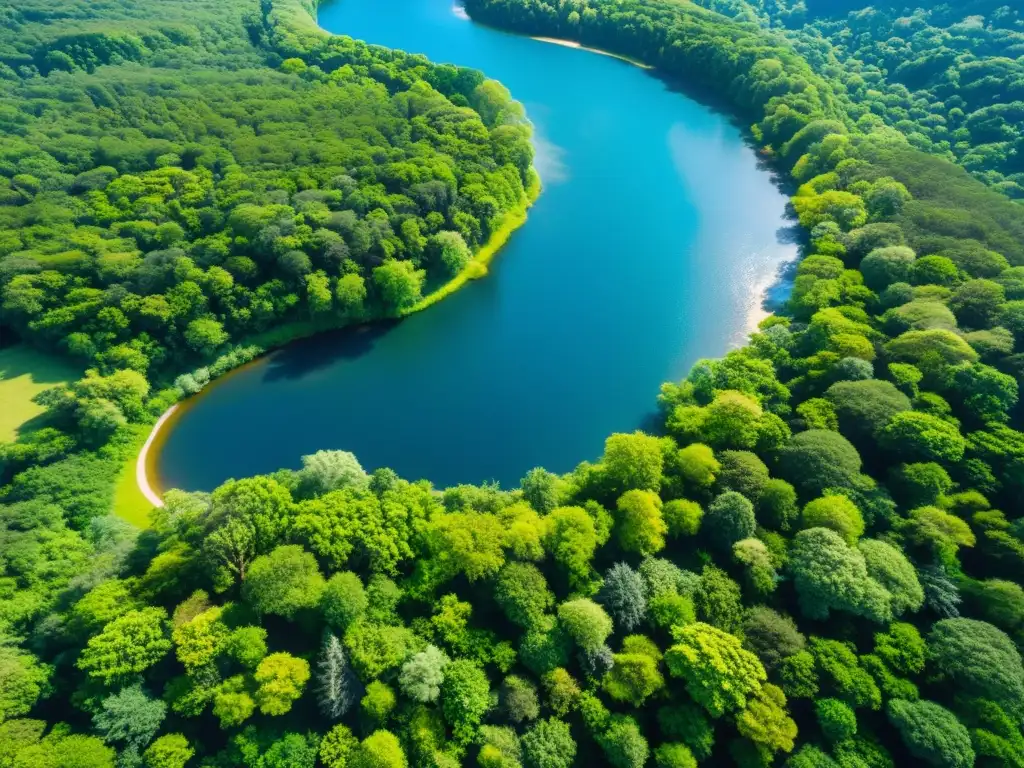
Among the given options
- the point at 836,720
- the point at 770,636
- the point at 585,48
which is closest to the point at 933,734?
the point at 836,720

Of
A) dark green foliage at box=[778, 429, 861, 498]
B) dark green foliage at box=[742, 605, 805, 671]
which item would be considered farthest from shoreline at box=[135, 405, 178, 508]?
dark green foliage at box=[778, 429, 861, 498]

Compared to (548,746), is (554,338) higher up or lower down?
lower down

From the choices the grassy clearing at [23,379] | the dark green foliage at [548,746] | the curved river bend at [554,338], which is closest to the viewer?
the dark green foliage at [548,746]

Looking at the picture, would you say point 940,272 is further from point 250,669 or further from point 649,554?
point 250,669

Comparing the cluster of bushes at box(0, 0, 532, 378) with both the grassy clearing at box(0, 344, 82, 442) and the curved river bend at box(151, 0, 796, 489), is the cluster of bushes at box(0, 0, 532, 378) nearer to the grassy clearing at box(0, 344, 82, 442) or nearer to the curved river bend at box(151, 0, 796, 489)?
the grassy clearing at box(0, 344, 82, 442)

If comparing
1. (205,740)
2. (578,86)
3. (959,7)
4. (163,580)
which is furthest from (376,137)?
(959,7)

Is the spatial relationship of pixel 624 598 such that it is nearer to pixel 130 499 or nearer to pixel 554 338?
pixel 554 338

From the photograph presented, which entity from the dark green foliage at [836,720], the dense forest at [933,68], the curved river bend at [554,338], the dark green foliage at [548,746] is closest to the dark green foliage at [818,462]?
the curved river bend at [554,338]

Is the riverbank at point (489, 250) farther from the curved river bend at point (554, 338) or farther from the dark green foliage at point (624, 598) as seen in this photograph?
the dark green foliage at point (624, 598)
